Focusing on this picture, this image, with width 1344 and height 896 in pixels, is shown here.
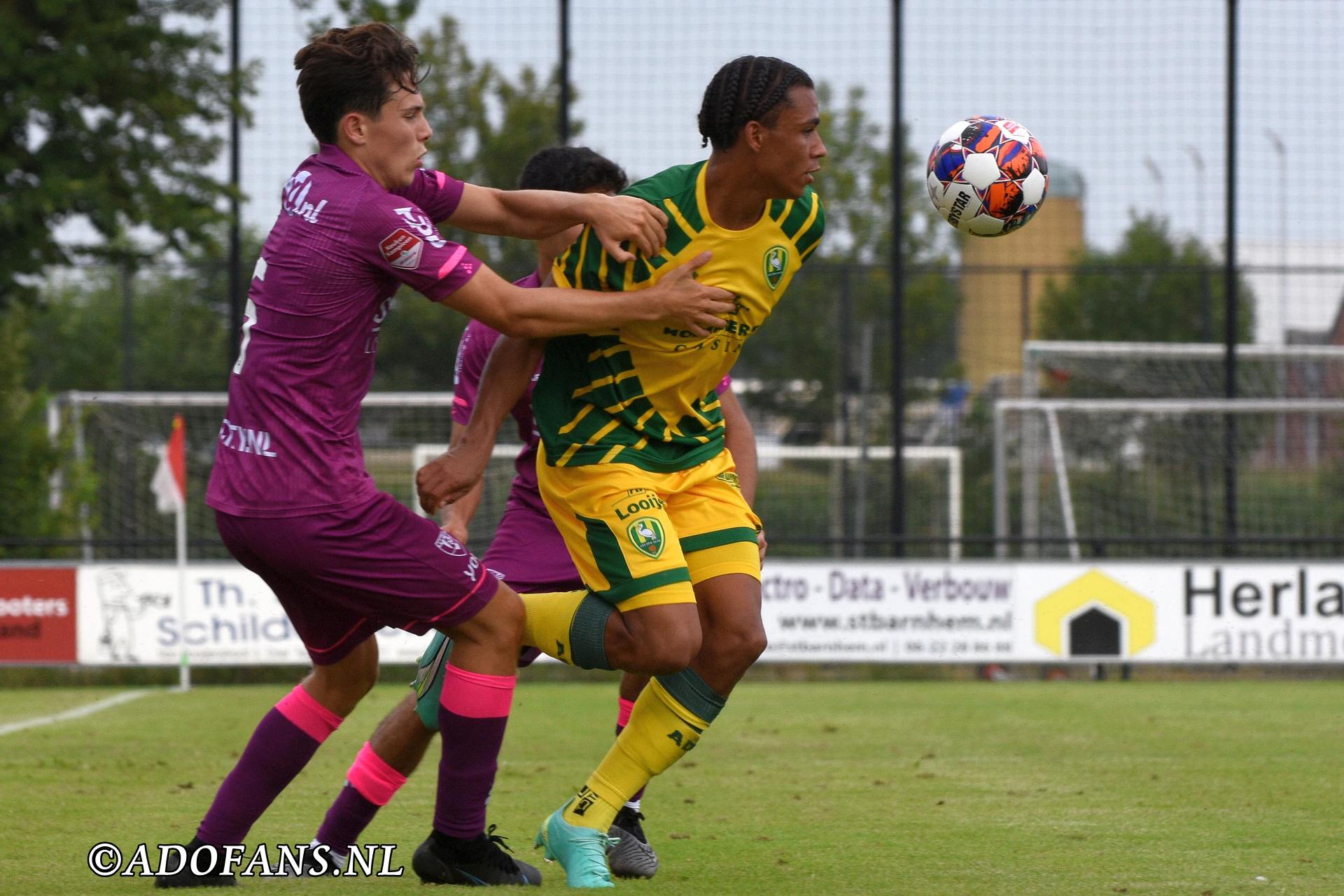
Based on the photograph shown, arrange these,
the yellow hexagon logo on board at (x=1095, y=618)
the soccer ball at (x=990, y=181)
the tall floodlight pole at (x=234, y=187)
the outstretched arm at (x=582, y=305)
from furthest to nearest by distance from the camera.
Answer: the tall floodlight pole at (x=234, y=187) → the yellow hexagon logo on board at (x=1095, y=618) → the soccer ball at (x=990, y=181) → the outstretched arm at (x=582, y=305)

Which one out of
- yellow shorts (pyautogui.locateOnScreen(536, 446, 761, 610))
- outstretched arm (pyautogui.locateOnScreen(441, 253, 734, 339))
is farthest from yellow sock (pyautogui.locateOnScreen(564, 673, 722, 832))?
outstretched arm (pyautogui.locateOnScreen(441, 253, 734, 339))

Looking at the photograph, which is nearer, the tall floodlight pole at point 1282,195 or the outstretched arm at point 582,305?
the outstretched arm at point 582,305

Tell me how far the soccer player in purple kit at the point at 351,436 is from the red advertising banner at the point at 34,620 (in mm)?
8251

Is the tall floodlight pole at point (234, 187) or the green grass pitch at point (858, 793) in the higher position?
the tall floodlight pole at point (234, 187)

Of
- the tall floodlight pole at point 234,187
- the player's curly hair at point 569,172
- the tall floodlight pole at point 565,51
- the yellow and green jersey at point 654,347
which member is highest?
the tall floodlight pole at point 565,51

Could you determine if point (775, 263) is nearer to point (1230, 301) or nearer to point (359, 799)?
point (359, 799)

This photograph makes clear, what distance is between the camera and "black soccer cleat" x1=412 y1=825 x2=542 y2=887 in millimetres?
4027

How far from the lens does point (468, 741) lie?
3.98 meters

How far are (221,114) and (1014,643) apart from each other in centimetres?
776

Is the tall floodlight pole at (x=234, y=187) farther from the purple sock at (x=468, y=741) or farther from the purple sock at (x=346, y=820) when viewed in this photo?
the purple sock at (x=468, y=741)

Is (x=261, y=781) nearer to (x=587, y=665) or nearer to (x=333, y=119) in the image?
(x=587, y=665)

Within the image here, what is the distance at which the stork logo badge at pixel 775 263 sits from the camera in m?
4.45

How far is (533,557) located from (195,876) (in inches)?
55.3

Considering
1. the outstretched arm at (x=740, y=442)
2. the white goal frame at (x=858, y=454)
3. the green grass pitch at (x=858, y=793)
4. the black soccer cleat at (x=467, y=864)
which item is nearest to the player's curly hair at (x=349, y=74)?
the outstretched arm at (x=740, y=442)
